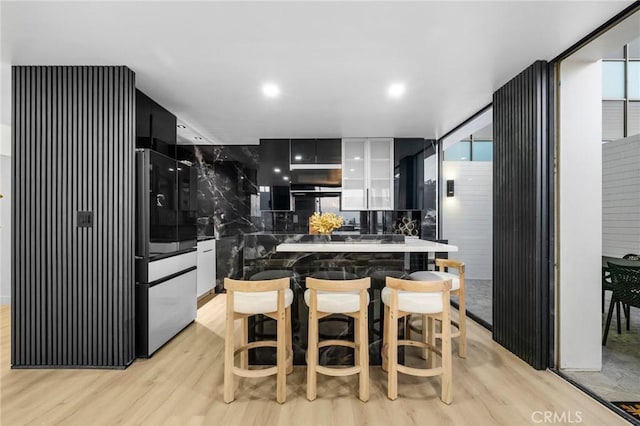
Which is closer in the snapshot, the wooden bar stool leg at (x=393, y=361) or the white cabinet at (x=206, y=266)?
the wooden bar stool leg at (x=393, y=361)

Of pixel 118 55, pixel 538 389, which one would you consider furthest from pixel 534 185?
pixel 118 55

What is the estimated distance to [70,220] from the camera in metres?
2.62

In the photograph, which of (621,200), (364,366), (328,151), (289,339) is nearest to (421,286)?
(364,366)

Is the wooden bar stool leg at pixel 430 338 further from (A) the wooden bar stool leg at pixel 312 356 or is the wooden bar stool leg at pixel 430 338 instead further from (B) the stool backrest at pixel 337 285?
(A) the wooden bar stool leg at pixel 312 356

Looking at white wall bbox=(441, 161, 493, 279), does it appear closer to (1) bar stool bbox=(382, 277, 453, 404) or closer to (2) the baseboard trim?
(2) the baseboard trim

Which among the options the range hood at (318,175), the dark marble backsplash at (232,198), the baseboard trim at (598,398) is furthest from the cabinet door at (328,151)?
the baseboard trim at (598,398)

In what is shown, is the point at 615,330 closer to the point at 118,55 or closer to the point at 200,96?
the point at 200,96

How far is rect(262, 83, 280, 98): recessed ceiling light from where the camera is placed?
2984mm

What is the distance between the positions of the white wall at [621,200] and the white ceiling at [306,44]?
104cm

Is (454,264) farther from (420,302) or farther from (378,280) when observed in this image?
(420,302)

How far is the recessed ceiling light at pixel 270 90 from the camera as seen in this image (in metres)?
2.98

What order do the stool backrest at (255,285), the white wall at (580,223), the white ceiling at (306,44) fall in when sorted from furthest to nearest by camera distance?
the white wall at (580,223), the stool backrest at (255,285), the white ceiling at (306,44)

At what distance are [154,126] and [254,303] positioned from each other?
92.7 inches

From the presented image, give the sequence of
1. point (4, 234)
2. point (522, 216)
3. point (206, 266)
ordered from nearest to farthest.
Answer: point (522, 216)
point (4, 234)
point (206, 266)
